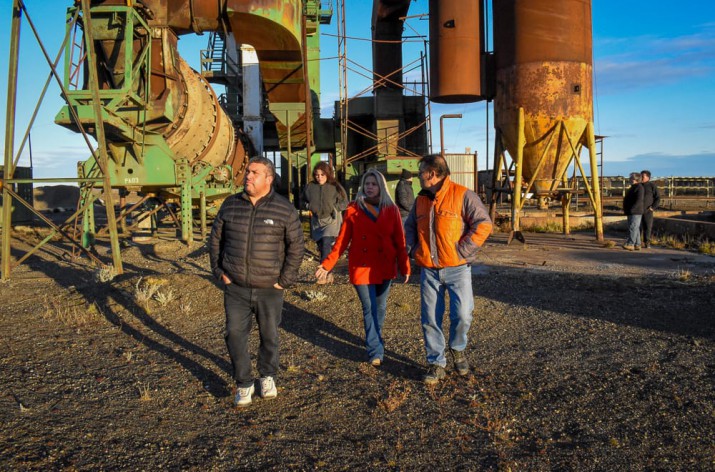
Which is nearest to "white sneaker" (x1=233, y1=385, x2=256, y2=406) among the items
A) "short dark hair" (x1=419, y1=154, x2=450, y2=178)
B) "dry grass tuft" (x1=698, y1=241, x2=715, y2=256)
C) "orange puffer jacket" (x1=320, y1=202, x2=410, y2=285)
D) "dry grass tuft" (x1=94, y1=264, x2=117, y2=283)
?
"orange puffer jacket" (x1=320, y1=202, x2=410, y2=285)

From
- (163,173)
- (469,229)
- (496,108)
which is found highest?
(496,108)

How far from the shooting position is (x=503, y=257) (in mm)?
10883

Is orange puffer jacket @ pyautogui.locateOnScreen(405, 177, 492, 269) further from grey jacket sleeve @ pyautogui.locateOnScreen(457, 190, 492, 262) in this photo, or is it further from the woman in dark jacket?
the woman in dark jacket

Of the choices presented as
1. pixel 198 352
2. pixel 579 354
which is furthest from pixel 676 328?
pixel 198 352

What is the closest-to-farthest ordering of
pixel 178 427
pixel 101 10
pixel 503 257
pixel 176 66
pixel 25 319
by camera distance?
pixel 178 427
pixel 25 319
pixel 101 10
pixel 176 66
pixel 503 257

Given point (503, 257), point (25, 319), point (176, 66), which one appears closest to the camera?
point (25, 319)

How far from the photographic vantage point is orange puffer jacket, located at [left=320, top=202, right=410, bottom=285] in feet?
15.8

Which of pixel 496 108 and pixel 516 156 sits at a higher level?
pixel 496 108

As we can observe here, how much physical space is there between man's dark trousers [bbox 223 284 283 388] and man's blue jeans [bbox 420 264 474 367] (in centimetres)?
119

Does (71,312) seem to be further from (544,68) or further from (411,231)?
(544,68)

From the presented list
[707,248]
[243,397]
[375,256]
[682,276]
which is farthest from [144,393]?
[707,248]

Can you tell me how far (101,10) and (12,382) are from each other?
20.7 ft

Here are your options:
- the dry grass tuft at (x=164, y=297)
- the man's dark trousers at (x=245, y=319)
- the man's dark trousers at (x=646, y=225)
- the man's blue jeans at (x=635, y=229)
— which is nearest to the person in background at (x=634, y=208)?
the man's blue jeans at (x=635, y=229)

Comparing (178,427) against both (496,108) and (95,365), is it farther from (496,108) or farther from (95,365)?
(496,108)
